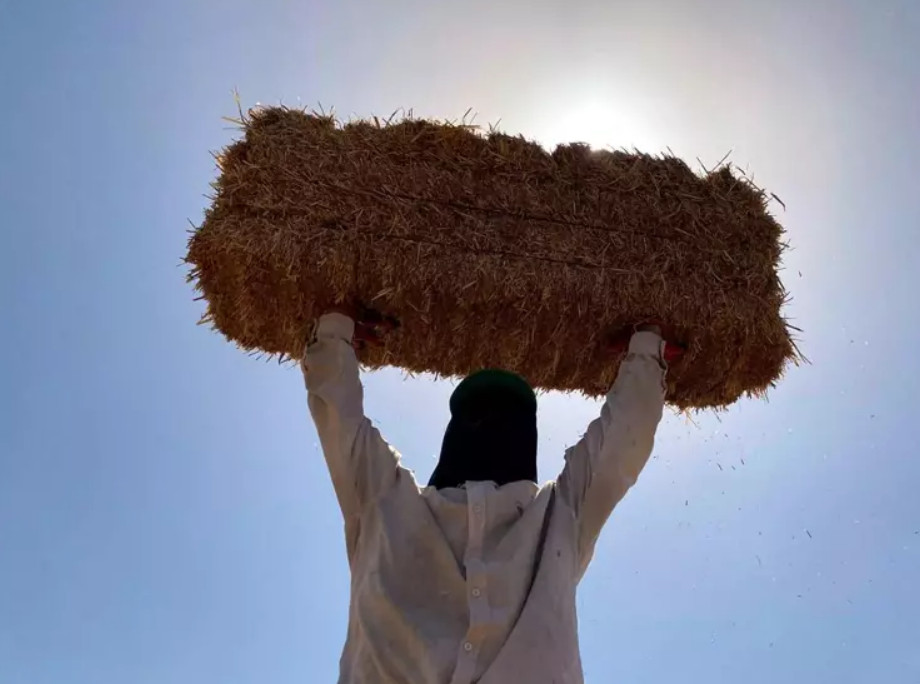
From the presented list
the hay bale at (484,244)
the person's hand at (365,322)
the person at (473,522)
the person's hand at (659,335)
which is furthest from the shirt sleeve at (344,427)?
the person's hand at (659,335)

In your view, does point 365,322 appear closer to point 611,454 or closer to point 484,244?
point 484,244

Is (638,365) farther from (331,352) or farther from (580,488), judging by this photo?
(331,352)

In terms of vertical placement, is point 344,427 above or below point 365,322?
below

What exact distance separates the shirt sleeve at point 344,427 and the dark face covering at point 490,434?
0.30 m

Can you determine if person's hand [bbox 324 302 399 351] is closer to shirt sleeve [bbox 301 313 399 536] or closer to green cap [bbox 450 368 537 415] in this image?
shirt sleeve [bbox 301 313 399 536]

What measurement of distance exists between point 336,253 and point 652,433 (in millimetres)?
1777

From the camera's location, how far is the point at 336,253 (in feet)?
16.3

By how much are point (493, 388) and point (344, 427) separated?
75 centimetres

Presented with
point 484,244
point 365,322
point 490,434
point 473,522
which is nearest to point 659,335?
point 484,244

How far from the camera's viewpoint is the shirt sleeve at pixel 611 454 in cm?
427

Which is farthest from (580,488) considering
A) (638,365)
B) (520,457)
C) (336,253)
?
(336,253)

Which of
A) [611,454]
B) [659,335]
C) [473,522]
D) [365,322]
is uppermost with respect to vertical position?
[365,322]

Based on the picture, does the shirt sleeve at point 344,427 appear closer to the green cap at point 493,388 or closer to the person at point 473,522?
the person at point 473,522

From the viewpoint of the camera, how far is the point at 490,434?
4508 mm
